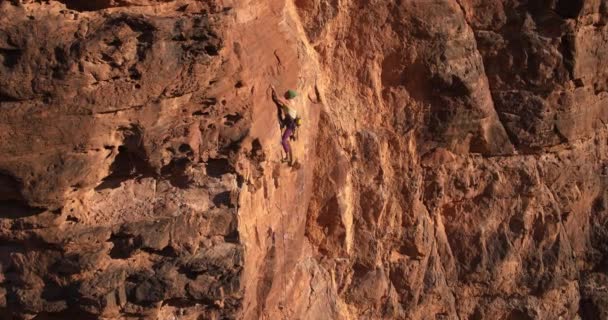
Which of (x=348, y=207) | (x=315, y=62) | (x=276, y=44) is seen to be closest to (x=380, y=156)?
(x=348, y=207)

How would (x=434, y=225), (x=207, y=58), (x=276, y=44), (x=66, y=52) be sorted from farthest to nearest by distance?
(x=434, y=225) → (x=276, y=44) → (x=207, y=58) → (x=66, y=52)

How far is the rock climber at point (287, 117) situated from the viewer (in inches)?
282

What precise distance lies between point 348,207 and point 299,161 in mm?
1190

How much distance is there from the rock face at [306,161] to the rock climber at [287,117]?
0.42ft

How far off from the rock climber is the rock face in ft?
0.42

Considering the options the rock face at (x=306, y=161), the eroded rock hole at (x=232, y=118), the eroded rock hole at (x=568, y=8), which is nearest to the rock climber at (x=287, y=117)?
the rock face at (x=306, y=161)

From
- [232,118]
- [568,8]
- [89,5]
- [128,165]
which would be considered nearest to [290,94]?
[232,118]

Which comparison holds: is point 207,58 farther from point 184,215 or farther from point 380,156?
point 380,156

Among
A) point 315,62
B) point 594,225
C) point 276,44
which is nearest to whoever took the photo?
point 276,44

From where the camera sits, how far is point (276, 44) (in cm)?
732

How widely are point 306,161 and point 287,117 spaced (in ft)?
2.92

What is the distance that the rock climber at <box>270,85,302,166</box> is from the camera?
716 cm

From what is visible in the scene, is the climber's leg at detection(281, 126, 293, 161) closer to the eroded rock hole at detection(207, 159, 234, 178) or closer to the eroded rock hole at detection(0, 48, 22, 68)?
the eroded rock hole at detection(207, 159, 234, 178)

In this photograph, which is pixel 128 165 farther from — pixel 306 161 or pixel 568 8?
pixel 568 8
